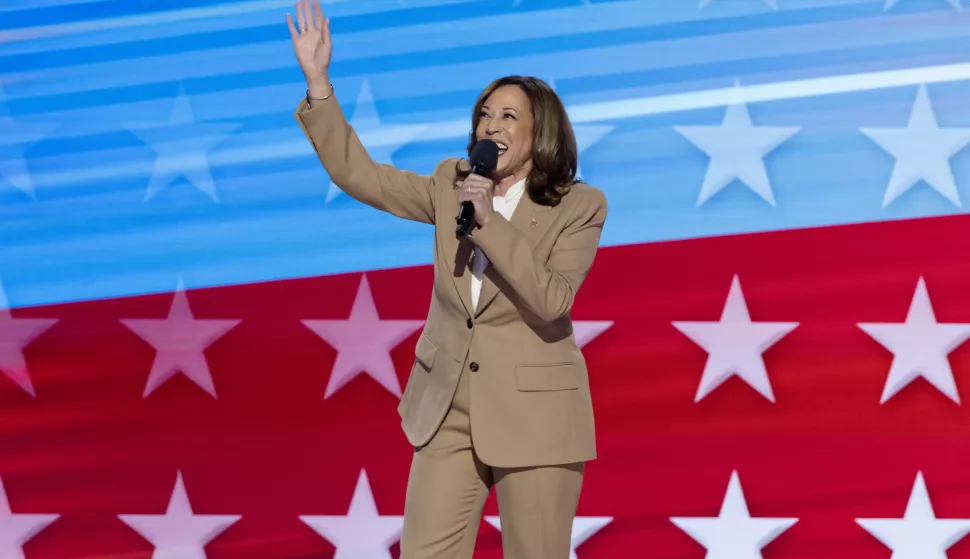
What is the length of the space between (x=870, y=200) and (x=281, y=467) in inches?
64.7

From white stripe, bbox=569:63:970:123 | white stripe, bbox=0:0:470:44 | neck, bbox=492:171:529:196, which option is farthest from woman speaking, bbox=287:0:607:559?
white stripe, bbox=0:0:470:44

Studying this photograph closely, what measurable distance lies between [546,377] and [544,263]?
185 mm

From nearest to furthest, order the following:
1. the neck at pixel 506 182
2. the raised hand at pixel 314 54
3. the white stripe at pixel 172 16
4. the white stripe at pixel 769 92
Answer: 1. the raised hand at pixel 314 54
2. the neck at pixel 506 182
3. the white stripe at pixel 769 92
4. the white stripe at pixel 172 16

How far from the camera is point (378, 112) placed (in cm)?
293

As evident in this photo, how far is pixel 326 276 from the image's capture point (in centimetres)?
295

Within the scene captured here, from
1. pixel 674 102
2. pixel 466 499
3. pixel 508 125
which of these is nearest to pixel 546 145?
pixel 508 125

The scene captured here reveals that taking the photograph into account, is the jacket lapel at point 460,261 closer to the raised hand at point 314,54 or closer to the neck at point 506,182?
the neck at point 506,182

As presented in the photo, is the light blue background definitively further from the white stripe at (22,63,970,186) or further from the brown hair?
the brown hair

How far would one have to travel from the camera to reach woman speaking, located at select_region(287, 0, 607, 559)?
1.82m

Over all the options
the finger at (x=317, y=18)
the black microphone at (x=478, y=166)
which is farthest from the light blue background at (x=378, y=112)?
the black microphone at (x=478, y=166)

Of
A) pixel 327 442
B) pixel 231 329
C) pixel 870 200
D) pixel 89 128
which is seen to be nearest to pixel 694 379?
pixel 870 200

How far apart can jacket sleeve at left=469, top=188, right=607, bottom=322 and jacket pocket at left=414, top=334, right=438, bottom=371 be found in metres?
0.21

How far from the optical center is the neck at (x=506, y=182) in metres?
1.92

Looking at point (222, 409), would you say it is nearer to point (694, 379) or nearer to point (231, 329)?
point (231, 329)
